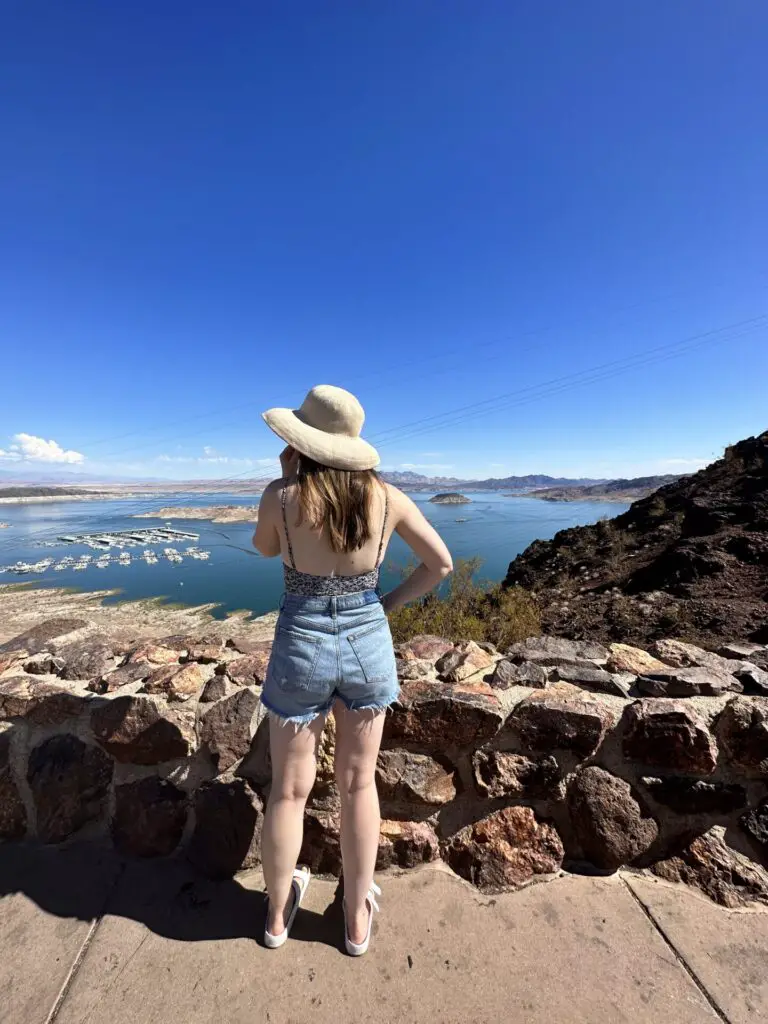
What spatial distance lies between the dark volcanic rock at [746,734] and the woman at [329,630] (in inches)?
48.1

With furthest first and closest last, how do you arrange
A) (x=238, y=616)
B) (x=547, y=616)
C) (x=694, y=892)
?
(x=238, y=616), (x=547, y=616), (x=694, y=892)

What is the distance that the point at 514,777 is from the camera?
1625 mm

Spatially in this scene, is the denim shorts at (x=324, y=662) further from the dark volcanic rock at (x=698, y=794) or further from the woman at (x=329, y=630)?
the dark volcanic rock at (x=698, y=794)

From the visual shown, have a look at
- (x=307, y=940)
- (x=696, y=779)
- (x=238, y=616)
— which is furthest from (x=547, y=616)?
(x=238, y=616)

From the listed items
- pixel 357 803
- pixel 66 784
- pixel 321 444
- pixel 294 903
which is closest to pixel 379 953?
pixel 294 903

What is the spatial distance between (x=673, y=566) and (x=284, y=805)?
10547 millimetres

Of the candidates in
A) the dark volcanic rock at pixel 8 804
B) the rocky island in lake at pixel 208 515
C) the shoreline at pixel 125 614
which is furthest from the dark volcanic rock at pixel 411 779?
the rocky island in lake at pixel 208 515

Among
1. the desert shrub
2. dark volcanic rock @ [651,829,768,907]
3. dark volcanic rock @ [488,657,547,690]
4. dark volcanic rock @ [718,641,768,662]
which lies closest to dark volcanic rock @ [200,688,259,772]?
dark volcanic rock @ [488,657,547,690]

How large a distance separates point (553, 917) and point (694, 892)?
0.52 metres

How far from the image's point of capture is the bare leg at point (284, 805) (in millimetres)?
1274

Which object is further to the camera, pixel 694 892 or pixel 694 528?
pixel 694 528

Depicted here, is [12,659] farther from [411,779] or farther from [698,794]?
[698,794]

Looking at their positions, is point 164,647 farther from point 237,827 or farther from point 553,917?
point 553,917

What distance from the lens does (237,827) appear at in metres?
1.62
